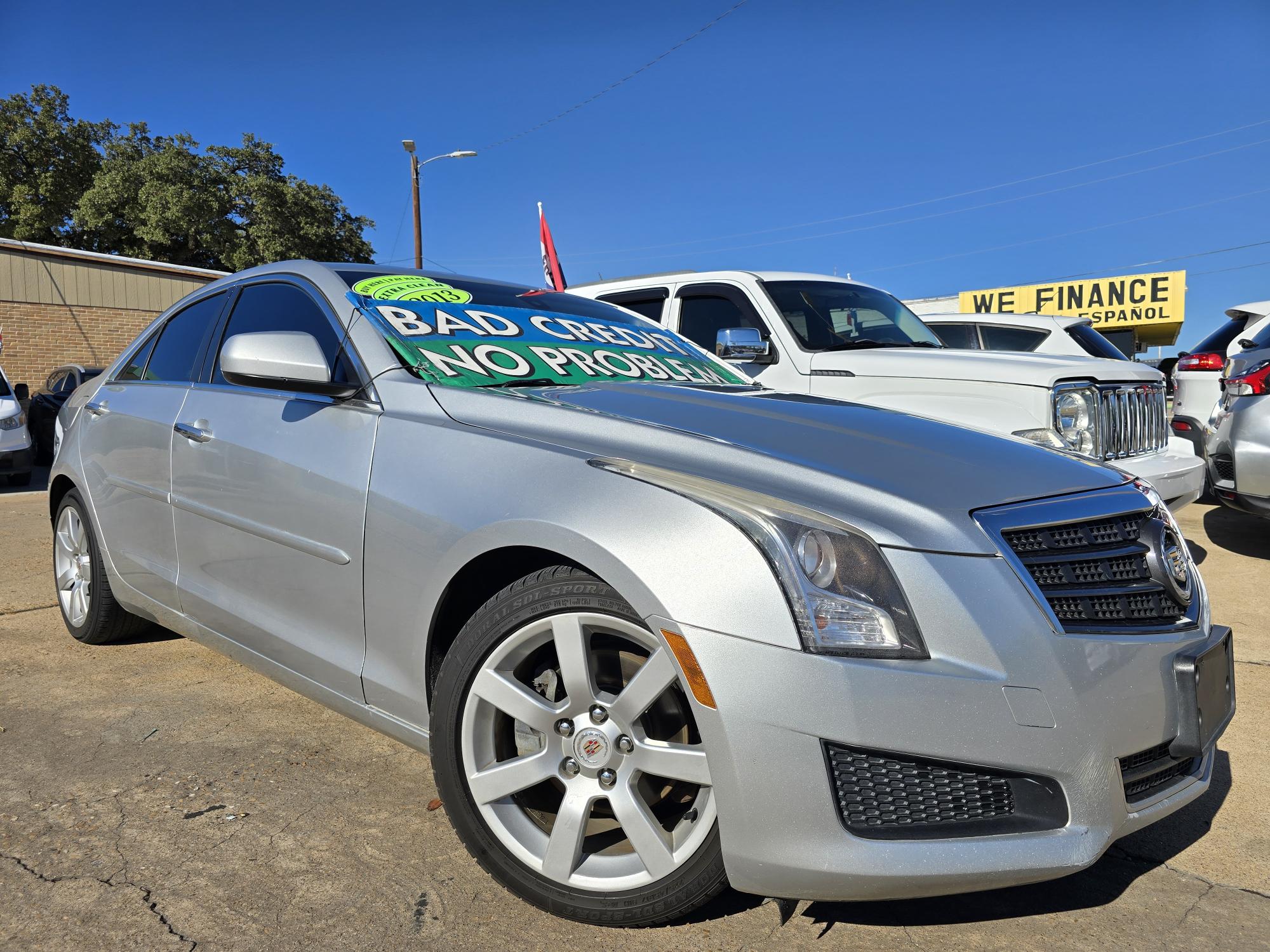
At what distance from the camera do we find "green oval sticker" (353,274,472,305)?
3.06 meters

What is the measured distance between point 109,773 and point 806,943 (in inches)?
81.0

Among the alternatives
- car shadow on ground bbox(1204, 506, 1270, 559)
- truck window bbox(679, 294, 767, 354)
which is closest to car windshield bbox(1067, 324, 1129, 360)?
car shadow on ground bbox(1204, 506, 1270, 559)

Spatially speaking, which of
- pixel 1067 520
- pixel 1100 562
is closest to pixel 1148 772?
pixel 1100 562

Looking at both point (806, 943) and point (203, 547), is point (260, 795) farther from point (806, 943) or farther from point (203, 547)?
point (806, 943)

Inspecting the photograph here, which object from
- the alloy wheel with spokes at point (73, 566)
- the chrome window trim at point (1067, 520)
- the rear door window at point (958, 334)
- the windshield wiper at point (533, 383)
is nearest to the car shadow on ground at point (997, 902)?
the chrome window trim at point (1067, 520)

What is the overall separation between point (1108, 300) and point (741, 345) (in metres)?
28.6

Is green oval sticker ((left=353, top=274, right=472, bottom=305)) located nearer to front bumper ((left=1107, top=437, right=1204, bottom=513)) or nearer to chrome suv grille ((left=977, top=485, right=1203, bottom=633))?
chrome suv grille ((left=977, top=485, right=1203, bottom=633))

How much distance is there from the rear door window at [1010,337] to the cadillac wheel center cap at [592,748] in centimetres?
818

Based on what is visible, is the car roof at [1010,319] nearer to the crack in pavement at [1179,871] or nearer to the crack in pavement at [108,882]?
the crack in pavement at [1179,871]

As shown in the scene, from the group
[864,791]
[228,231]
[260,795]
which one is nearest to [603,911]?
[864,791]

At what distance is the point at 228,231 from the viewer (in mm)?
32594

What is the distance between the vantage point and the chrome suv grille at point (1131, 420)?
5.38 meters

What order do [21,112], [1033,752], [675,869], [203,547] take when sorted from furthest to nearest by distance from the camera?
1. [21,112]
2. [203,547]
3. [675,869]
4. [1033,752]

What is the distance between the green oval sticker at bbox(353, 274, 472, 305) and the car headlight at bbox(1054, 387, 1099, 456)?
346 centimetres
